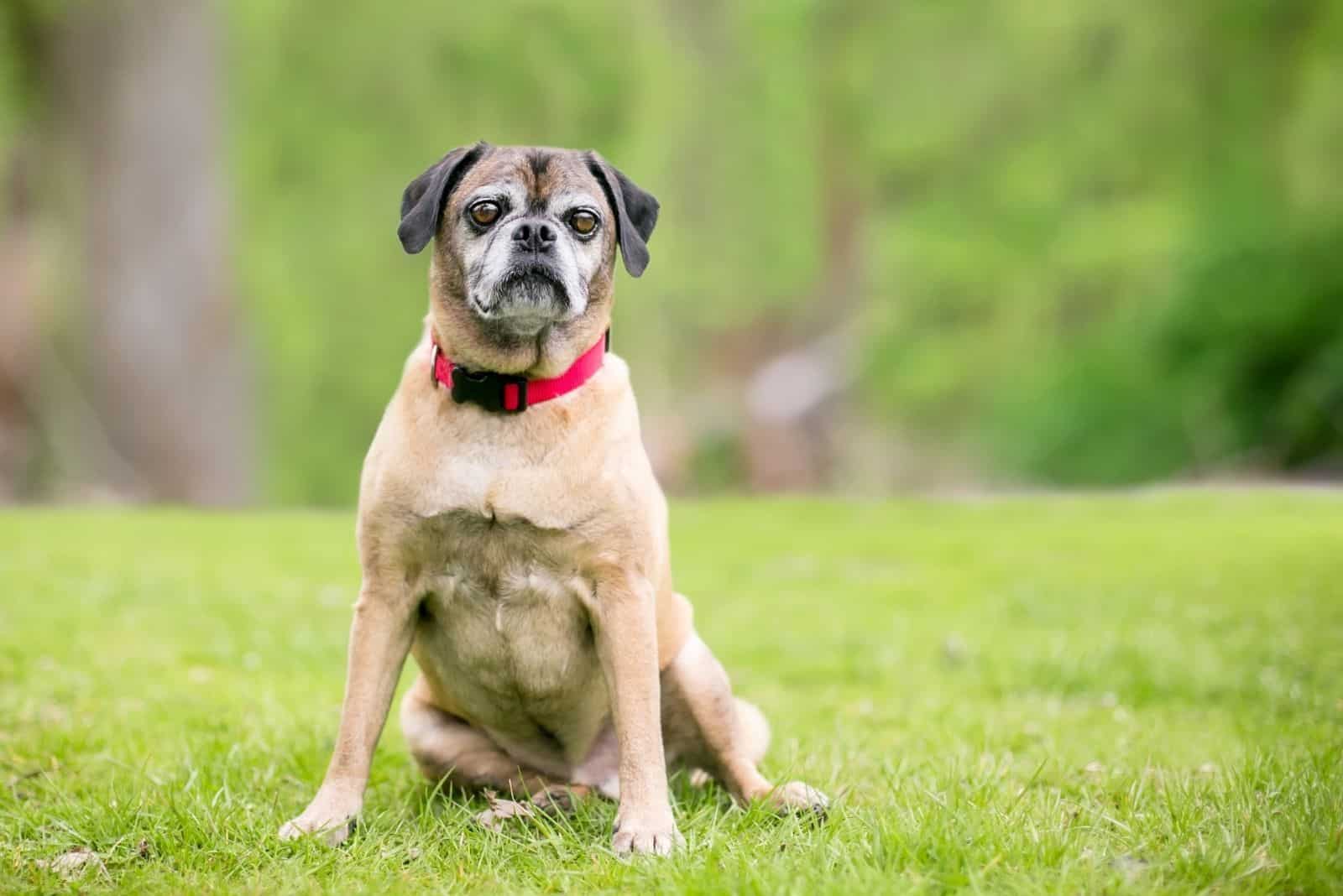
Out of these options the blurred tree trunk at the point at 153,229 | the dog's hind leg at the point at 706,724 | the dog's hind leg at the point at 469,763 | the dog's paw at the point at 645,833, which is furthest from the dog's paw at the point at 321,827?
the blurred tree trunk at the point at 153,229

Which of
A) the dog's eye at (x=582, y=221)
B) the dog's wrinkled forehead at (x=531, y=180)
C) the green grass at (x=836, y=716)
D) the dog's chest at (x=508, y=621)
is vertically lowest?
the green grass at (x=836, y=716)

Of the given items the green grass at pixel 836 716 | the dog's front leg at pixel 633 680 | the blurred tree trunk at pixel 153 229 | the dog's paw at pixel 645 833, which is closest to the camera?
the green grass at pixel 836 716

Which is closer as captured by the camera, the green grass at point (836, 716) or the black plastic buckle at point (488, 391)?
the green grass at point (836, 716)

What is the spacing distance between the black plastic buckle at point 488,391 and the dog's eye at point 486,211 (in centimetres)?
46

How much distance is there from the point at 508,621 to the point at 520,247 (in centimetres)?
103

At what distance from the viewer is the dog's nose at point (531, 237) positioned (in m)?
3.68

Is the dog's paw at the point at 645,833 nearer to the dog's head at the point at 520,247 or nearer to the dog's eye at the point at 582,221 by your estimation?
the dog's head at the point at 520,247

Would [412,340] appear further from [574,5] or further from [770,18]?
[770,18]

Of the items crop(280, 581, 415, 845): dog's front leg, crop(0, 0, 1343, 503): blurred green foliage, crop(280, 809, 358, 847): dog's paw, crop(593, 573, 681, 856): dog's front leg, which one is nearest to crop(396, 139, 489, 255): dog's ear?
crop(280, 581, 415, 845): dog's front leg

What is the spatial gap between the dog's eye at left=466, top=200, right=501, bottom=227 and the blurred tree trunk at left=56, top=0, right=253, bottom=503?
1229 cm

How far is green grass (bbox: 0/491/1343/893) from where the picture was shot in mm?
3174

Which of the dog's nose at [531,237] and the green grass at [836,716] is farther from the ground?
the dog's nose at [531,237]

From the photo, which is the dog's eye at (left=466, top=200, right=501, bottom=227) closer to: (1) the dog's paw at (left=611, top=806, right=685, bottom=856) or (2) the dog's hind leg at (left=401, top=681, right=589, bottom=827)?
(2) the dog's hind leg at (left=401, top=681, right=589, bottom=827)

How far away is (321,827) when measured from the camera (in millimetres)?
3480
